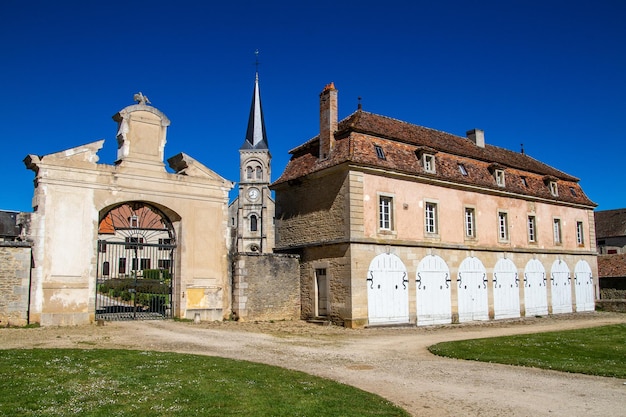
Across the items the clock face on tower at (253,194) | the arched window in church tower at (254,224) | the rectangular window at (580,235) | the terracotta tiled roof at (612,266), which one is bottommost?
A: the terracotta tiled roof at (612,266)

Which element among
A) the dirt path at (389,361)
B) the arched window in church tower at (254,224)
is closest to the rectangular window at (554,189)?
the dirt path at (389,361)

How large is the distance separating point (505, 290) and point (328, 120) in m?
11.4

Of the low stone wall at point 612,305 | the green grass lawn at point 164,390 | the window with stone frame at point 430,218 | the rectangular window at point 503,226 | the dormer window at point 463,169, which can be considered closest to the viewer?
the green grass lawn at point 164,390

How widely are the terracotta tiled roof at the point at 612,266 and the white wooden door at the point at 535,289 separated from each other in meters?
8.52

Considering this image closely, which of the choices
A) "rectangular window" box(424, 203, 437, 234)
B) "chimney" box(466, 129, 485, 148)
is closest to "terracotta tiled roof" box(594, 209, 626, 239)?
"chimney" box(466, 129, 485, 148)

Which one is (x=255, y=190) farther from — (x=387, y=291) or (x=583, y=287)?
(x=387, y=291)

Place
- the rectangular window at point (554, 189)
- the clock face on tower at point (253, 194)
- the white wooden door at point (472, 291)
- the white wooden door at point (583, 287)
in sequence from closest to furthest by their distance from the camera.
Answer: the white wooden door at point (472, 291) → the rectangular window at point (554, 189) → the white wooden door at point (583, 287) → the clock face on tower at point (253, 194)

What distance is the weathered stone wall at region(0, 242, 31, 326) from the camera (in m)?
15.8

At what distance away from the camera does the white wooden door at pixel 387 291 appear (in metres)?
19.6

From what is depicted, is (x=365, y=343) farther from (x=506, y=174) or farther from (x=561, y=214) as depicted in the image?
(x=561, y=214)

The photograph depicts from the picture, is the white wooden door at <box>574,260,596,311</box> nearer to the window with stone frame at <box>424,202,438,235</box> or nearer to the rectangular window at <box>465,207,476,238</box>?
the rectangular window at <box>465,207,476,238</box>

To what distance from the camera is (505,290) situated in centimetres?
2481

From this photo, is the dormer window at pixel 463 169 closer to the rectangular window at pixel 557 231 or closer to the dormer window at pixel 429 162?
the dormer window at pixel 429 162

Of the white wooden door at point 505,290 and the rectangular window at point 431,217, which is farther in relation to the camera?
the white wooden door at point 505,290
